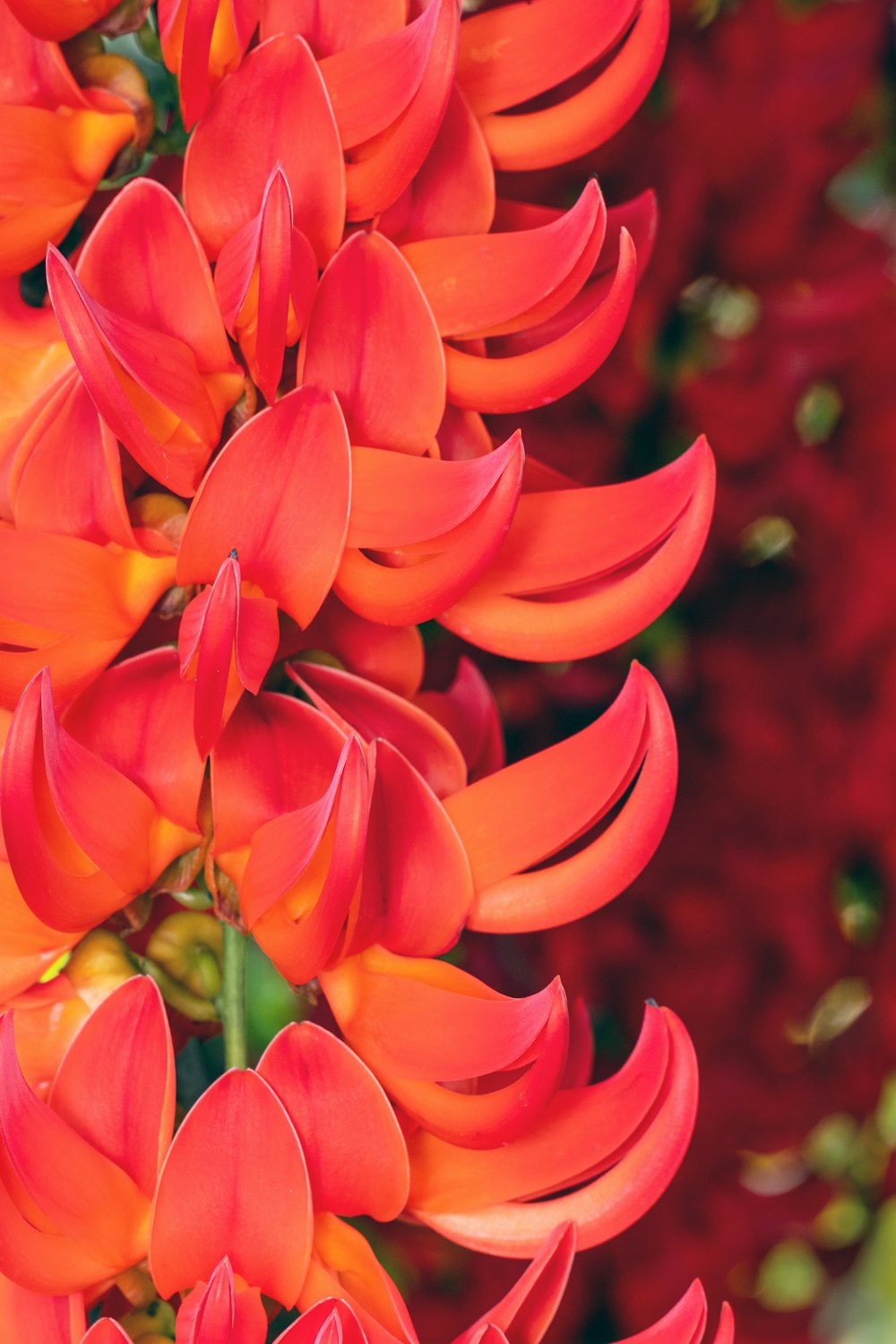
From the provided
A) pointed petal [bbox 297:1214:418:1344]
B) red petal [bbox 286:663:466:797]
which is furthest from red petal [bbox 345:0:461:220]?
pointed petal [bbox 297:1214:418:1344]

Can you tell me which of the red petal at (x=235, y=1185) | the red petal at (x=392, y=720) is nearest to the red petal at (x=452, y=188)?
the red petal at (x=392, y=720)

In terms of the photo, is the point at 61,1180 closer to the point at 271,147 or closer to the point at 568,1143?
the point at 568,1143

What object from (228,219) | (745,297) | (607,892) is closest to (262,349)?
(228,219)

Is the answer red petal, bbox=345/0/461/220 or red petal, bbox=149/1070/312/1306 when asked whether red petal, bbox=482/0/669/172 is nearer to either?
red petal, bbox=345/0/461/220

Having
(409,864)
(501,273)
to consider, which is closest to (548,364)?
(501,273)

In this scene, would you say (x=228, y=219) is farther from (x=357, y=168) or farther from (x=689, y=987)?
(x=689, y=987)

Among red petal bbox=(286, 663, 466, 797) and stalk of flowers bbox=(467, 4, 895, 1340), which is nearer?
red petal bbox=(286, 663, 466, 797)
